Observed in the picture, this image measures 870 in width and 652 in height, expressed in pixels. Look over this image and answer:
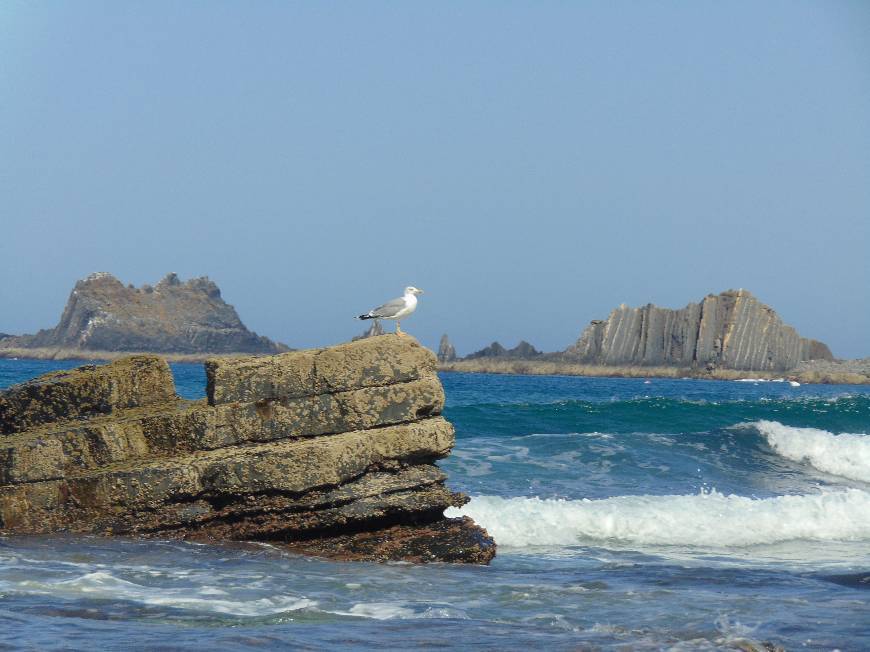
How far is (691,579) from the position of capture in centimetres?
1011

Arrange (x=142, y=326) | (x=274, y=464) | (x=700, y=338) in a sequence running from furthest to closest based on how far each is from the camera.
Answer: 1. (x=142, y=326)
2. (x=700, y=338)
3. (x=274, y=464)

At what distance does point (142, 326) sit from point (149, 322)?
1.76 m

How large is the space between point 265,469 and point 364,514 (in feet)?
3.46

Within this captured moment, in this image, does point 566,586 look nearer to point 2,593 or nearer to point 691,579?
point 691,579

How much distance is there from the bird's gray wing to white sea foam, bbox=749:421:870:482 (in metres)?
14.0

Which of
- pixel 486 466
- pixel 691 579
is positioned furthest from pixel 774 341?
pixel 691 579

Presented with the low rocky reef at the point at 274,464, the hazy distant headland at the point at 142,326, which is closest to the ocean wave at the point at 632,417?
the low rocky reef at the point at 274,464

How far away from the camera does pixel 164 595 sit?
8.45 metres

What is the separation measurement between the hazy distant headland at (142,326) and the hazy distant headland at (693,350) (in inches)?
1239

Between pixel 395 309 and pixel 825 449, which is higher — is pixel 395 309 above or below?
above

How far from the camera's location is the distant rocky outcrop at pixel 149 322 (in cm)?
13112

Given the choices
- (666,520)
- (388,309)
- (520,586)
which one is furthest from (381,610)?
(666,520)

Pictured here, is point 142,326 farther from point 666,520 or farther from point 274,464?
point 274,464

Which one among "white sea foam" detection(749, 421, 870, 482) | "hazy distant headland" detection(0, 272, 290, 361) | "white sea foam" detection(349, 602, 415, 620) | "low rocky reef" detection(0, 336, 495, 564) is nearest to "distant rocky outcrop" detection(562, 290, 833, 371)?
"hazy distant headland" detection(0, 272, 290, 361)
